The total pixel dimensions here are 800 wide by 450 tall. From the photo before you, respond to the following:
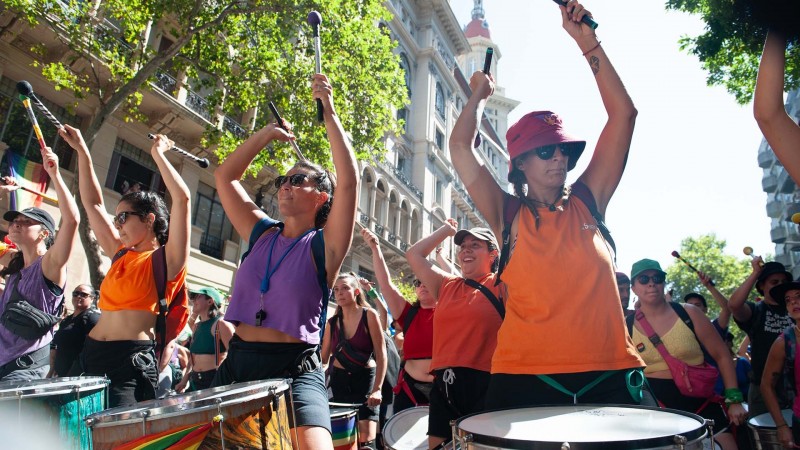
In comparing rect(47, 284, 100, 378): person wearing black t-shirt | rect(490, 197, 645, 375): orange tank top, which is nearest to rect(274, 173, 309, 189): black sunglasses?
rect(490, 197, 645, 375): orange tank top

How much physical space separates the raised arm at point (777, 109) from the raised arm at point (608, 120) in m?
0.51

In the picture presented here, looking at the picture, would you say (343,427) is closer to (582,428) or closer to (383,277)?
(383,277)

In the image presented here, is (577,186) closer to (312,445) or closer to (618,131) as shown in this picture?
(618,131)

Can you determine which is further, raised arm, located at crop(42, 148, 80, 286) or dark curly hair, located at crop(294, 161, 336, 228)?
→ raised arm, located at crop(42, 148, 80, 286)

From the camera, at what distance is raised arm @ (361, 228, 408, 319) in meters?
4.72

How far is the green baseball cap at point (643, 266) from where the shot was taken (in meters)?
4.75

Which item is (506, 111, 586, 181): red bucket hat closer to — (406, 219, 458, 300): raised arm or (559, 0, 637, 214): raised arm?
(559, 0, 637, 214): raised arm

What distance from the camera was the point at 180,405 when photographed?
66.1 inches

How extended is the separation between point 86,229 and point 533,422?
9.37 meters

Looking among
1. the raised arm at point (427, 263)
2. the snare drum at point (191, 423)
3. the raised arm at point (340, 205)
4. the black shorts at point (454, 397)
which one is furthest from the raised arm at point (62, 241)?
the black shorts at point (454, 397)

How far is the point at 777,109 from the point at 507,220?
1173mm

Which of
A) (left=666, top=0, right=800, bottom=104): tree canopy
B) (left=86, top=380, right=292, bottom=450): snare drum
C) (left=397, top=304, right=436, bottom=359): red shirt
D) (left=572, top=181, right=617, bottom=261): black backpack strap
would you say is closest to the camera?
(left=86, top=380, right=292, bottom=450): snare drum

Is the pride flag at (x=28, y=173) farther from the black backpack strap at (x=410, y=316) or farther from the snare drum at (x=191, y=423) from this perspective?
the snare drum at (x=191, y=423)

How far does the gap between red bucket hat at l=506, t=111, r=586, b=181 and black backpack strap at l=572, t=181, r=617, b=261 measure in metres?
0.14
